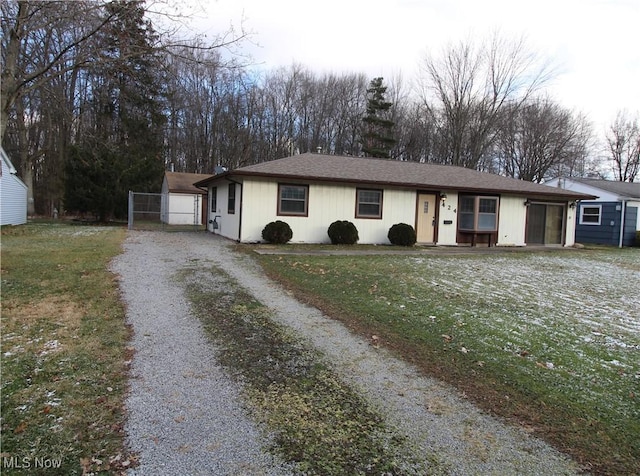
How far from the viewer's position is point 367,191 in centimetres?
1553

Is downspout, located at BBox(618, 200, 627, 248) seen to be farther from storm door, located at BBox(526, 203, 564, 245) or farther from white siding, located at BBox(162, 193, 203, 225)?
white siding, located at BBox(162, 193, 203, 225)

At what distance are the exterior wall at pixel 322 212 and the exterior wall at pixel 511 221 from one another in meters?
4.20

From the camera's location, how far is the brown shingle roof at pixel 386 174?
14.4m

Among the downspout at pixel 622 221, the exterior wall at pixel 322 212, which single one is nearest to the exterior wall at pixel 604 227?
the downspout at pixel 622 221

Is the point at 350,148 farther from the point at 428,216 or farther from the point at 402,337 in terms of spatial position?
the point at 402,337

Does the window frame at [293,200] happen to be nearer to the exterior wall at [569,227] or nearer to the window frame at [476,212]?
the window frame at [476,212]

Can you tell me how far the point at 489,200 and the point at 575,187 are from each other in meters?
10.00

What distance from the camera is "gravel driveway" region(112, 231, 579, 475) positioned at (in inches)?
96.1

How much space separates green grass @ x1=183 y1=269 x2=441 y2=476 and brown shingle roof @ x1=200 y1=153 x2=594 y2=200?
31.6 feet

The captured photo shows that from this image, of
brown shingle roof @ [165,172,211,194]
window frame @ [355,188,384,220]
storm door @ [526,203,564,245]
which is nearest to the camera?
window frame @ [355,188,384,220]

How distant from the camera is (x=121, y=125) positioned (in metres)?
29.1

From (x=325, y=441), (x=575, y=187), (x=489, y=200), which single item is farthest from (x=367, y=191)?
(x=575, y=187)
